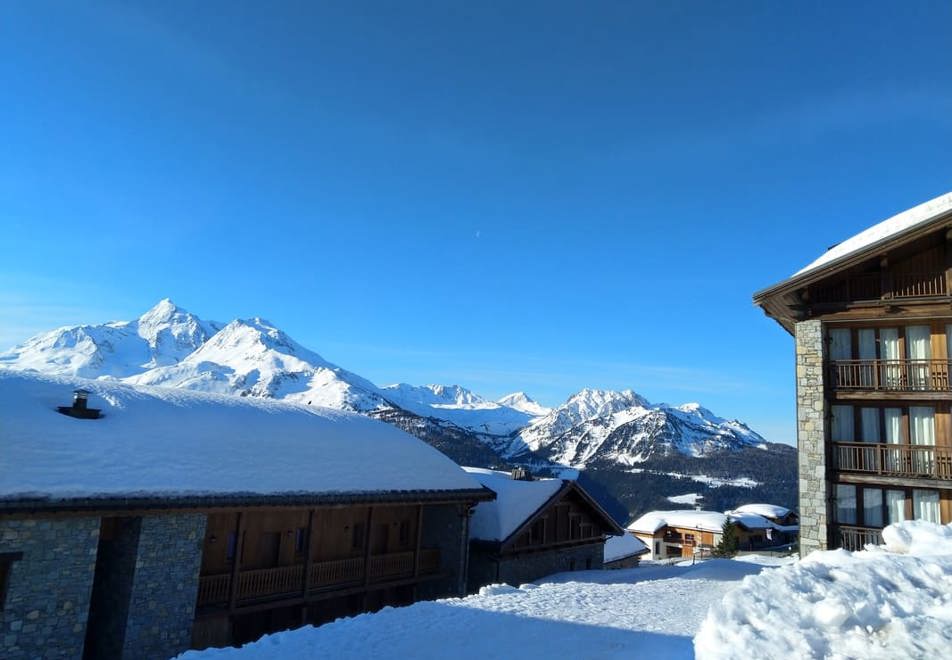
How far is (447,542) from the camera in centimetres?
2208

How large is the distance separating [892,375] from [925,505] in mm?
3445

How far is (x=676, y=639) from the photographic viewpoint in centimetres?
1079

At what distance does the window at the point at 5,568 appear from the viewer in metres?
11.6

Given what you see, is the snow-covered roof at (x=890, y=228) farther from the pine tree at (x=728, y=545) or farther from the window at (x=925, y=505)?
the pine tree at (x=728, y=545)

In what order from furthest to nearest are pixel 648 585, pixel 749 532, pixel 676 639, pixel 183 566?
pixel 749 532, pixel 648 585, pixel 183 566, pixel 676 639

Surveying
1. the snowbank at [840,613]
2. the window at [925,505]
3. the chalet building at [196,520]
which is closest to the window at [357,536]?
the chalet building at [196,520]

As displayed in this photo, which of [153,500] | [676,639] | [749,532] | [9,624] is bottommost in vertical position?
[749,532]

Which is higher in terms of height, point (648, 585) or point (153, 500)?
point (153, 500)

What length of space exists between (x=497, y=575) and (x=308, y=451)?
853 centimetres

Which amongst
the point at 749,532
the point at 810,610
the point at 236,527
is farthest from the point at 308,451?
the point at 749,532

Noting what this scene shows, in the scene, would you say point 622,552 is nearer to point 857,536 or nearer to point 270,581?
point 857,536

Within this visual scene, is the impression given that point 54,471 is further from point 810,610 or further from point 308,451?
point 810,610

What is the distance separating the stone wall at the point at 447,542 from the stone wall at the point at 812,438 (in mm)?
10393

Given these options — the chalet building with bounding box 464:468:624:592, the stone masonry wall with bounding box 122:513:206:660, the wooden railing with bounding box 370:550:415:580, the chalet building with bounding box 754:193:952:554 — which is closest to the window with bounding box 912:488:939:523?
the chalet building with bounding box 754:193:952:554
